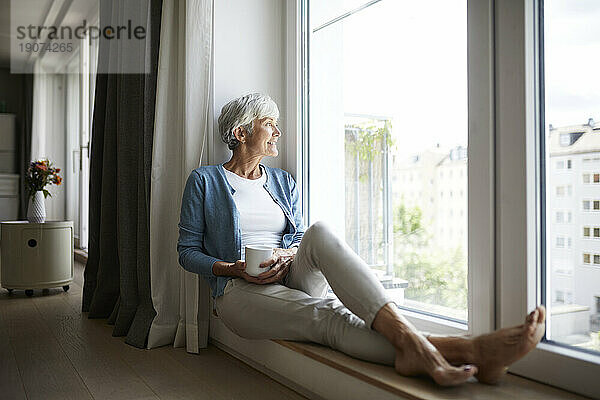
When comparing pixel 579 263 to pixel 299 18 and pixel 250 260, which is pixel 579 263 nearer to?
pixel 250 260

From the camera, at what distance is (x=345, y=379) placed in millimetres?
1566

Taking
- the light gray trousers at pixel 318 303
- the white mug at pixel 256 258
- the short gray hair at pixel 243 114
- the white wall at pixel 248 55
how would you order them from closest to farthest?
the light gray trousers at pixel 318 303 < the white mug at pixel 256 258 < the short gray hair at pixel 243 114 < the white wall at pixel 248 55

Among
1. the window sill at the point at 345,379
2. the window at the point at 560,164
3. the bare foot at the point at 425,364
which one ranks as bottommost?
the window sill at the point at 345,379

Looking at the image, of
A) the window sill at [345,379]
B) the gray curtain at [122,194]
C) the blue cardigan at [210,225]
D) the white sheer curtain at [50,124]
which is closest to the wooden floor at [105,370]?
the window sill at [345,379]

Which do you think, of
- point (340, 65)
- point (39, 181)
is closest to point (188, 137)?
point (340, 65)

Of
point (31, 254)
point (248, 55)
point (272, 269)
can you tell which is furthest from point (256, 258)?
point (31, 254)

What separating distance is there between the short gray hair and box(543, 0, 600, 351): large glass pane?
1.18 meters

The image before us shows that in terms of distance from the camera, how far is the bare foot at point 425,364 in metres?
1.31

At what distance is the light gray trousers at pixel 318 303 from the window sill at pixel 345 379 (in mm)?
49

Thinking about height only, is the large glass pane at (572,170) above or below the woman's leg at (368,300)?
above

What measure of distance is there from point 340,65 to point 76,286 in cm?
289

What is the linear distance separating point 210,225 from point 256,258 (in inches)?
16.1

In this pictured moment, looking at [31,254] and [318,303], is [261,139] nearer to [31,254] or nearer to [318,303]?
[318,303]

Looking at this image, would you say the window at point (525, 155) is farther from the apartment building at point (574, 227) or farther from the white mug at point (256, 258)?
the white mug at point (256, 258)
